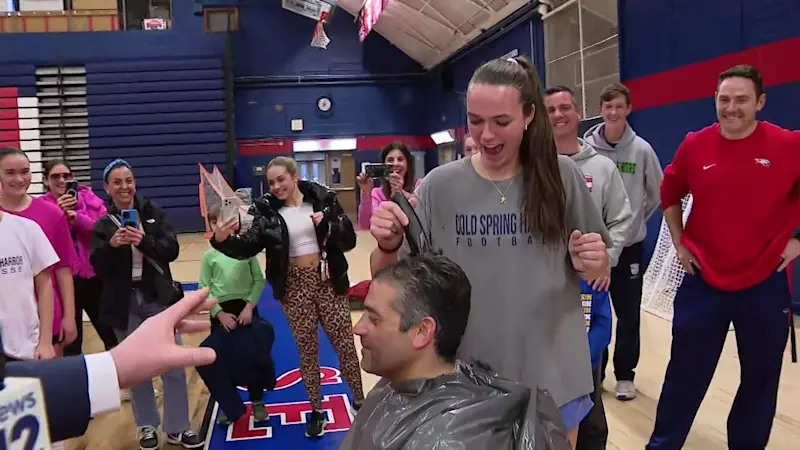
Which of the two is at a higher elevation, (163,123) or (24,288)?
(163,123)

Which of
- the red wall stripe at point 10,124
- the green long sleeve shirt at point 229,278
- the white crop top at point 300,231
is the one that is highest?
the red wall stripe at point 10,124

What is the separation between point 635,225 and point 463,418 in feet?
9.02

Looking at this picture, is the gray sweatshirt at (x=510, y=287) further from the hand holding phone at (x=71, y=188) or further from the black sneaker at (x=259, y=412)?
the hand holding phone at (x=71, y=188)

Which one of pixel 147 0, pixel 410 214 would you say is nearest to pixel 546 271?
pixel 410 214

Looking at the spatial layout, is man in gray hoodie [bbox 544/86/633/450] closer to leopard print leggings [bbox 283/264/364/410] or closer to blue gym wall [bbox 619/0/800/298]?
leopard print leggings [bbox 283/264/364/410]

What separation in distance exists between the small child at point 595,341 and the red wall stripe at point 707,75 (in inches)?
152

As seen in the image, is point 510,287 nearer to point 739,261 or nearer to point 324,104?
point 739,261

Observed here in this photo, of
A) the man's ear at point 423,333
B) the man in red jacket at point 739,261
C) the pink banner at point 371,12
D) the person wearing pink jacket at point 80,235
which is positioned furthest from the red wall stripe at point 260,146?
the man's ear at point 423,333

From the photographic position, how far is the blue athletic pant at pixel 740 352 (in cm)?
256

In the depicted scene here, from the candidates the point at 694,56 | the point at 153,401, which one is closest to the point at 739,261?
the point at 153,401

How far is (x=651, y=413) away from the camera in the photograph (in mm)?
3688

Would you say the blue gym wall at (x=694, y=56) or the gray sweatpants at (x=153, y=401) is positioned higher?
the blue gym wall at (x=694, y=56)

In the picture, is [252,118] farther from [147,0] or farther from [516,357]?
[516,357]

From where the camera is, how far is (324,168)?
1548cm
